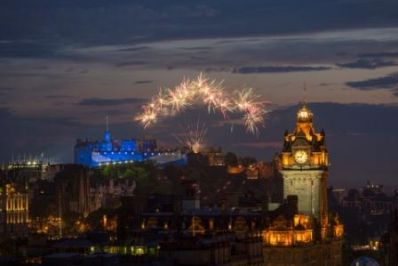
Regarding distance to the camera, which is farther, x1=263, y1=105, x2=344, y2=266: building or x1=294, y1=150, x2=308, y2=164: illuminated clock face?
x1=294, y1=150, x2=308, y2=164: illuminated clock face

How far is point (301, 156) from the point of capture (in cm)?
19450

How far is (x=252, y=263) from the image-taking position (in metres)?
158

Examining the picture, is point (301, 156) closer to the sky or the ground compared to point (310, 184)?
closer to the sky

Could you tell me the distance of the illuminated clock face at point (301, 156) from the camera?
7648 inches

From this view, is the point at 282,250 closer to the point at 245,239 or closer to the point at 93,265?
the point at 245,239

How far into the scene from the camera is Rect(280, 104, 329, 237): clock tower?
194 metres

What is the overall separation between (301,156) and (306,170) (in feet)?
5.29

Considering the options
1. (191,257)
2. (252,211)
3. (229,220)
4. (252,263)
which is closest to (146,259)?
(191,257)

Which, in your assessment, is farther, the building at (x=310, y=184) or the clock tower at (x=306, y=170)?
the clock tower at (x=306, y=170)

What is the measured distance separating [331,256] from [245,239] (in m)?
37.7

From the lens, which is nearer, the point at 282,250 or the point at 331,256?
the point at 282,250

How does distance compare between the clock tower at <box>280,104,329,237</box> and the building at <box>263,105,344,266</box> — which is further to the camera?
the clock tower at <box>280,104,329,237</box>

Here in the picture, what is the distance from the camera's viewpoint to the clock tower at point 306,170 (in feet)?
637

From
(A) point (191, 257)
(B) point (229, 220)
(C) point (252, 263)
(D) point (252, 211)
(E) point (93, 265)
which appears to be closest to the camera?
(E) point (93, 265)
